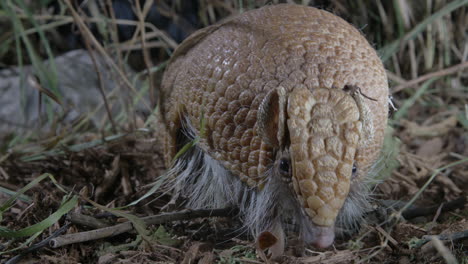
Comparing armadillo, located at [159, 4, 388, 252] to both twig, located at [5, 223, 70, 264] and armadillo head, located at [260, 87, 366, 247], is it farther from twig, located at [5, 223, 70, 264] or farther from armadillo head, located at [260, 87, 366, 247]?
twig, located at [5, 223, 70, 264]

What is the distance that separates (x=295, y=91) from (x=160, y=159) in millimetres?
1791

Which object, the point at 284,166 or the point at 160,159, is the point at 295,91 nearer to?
the point at 284,166

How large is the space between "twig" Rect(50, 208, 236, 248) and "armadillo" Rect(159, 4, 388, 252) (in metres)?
0.21

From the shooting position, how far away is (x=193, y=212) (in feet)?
8.36

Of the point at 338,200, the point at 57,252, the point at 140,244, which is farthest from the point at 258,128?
the point at 57,252

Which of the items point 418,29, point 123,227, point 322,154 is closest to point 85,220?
point 123,227

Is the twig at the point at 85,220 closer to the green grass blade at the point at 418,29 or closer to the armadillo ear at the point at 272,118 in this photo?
the armadillo ear at the point at 272,118

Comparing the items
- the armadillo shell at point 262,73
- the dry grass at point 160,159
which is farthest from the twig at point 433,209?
the armadillo shell at point 262,73

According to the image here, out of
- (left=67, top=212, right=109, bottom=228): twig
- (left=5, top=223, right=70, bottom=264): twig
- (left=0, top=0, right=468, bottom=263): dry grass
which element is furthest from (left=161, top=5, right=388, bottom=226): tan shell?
(left=5, top=223, right=70, bottom=264): twig

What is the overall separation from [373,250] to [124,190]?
1689 mm

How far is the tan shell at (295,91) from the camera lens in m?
2.00

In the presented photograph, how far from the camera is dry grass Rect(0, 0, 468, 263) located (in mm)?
2289

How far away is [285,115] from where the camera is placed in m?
2.13

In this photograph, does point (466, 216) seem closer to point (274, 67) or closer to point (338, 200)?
point (338, 200)
